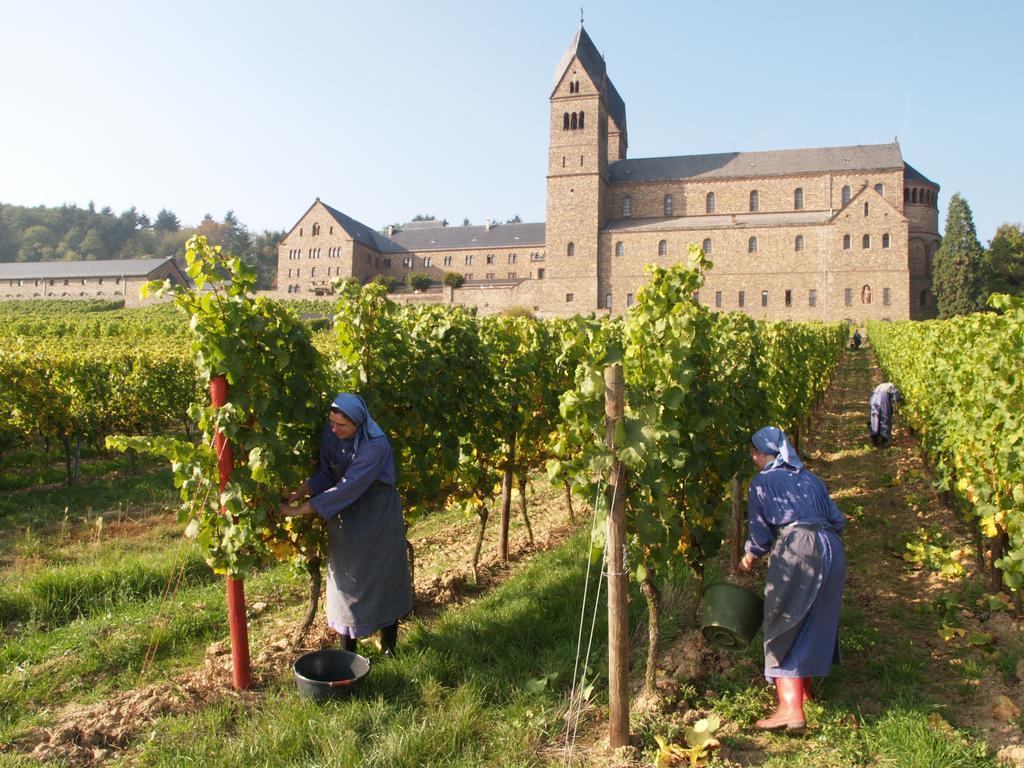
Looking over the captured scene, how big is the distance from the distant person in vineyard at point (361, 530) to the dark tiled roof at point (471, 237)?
64.2 metres

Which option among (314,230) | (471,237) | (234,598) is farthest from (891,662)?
(471,237)

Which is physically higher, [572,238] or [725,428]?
[572,238]

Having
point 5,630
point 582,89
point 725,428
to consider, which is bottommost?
point 5,630

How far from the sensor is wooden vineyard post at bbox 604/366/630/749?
336 cm

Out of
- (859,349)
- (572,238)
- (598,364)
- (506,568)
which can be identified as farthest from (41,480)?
(572,238)

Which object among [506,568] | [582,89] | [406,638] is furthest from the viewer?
[582,89]

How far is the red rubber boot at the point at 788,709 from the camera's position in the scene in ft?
11.3

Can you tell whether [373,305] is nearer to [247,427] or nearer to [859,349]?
[247,427]

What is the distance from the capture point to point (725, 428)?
461 cm

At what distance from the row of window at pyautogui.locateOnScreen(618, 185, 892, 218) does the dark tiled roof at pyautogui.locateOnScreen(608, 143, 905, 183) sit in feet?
4.65

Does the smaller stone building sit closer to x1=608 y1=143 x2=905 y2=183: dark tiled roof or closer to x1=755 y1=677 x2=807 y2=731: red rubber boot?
x1=608 y1=143 x2=905 y2=183: dark tiled roof

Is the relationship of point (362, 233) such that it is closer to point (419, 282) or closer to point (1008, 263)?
point (419, 282)

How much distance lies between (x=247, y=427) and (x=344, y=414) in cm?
57

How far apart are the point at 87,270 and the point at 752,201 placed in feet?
190
